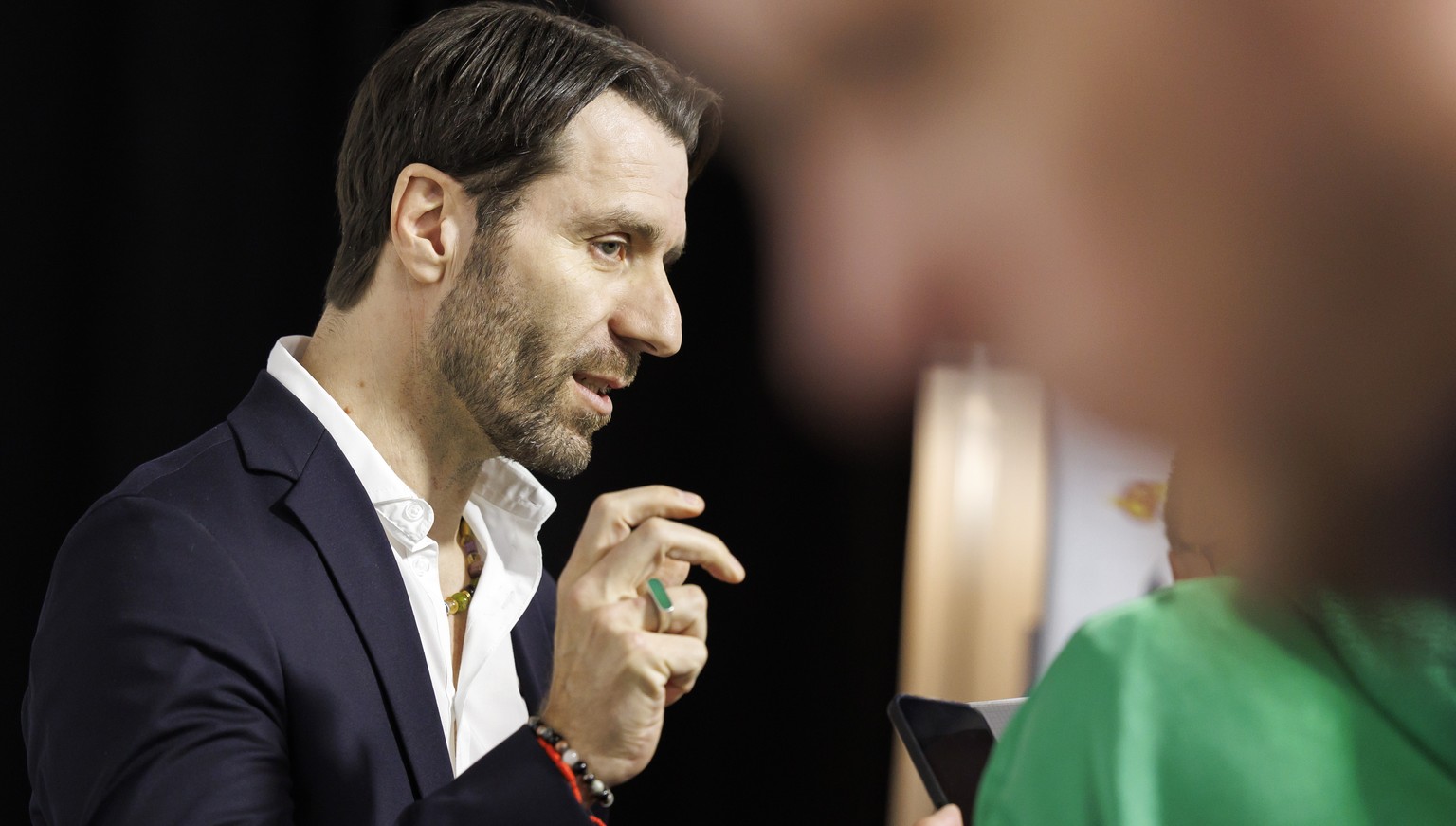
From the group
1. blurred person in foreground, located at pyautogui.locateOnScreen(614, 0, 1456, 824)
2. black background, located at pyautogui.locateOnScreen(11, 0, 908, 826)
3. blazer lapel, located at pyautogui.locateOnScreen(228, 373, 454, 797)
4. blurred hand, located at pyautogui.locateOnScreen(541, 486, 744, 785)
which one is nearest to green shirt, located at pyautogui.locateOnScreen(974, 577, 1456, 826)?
blurred person in foreground, located at pyautogui.locateOnScreen(614, 0, 1456, 824)

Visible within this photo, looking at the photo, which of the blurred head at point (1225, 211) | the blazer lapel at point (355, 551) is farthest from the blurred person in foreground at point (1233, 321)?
the blazer lapel at point (355, 551)

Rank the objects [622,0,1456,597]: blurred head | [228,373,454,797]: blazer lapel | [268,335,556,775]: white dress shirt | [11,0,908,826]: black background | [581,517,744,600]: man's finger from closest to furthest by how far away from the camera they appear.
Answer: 1. [622,0,1456,597]: blurred head
2. [581,517,744,600]: man's finger
3. [228,373,454,797]: blazer lapel
4. [268,335,556,775]: white dress shirt
5. [11,0,908,826]: black background

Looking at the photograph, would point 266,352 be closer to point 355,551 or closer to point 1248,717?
point 355,551

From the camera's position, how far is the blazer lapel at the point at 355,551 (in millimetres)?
995

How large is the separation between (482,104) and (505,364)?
27 centimetres

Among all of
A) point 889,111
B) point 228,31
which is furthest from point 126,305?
point 889,111

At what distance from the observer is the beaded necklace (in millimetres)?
1185

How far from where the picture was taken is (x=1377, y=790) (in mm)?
312

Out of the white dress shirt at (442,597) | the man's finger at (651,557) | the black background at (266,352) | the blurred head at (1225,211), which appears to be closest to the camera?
the blurred head at (1225,211)

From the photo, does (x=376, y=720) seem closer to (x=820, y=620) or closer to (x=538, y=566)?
(x=538, y=566)

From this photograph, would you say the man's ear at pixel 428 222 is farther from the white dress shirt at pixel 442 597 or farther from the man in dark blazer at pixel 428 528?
the white dress shirt at pixel 442 597

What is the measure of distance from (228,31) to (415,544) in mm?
996

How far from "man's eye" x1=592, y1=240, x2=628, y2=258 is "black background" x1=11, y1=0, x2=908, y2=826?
0.73 metres

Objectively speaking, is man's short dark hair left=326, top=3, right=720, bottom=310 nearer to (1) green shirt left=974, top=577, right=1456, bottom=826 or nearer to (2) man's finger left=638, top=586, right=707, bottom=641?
(2) man's finger left=638, top=586, right=707, bottom=641
